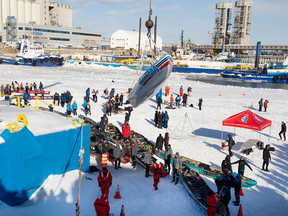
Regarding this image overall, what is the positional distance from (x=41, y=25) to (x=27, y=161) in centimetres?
9081

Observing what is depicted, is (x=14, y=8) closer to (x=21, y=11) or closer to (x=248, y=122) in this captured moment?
(x=21, y=11)

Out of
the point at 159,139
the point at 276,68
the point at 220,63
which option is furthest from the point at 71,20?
the point at 159,139

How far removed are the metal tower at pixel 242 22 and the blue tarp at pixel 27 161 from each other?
397 ft

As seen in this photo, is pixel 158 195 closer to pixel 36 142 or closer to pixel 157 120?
pixel 36 142

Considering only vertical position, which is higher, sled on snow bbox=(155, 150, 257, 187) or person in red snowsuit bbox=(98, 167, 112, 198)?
person in red snowsuit bbox=(98, 167, 112, 198)

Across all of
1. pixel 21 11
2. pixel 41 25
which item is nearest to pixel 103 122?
pixel 41 25

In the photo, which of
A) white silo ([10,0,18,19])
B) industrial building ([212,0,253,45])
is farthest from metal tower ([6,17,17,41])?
industrial building ([212,0,253,45])

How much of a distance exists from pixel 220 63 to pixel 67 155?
70.5 m

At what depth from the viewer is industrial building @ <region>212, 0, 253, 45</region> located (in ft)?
367

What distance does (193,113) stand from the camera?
1889cm

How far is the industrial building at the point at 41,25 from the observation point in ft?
279

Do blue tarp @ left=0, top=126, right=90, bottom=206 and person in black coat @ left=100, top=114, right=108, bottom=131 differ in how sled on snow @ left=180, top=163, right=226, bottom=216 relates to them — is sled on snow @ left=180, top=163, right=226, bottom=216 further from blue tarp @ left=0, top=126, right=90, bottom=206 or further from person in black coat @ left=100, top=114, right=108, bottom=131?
person in black coat @ left=100, top=114, right=108, bottom=131

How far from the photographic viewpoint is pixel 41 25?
86125 millimetres

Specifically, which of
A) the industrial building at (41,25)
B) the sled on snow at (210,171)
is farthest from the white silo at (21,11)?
the sled on snow at (210,171)
